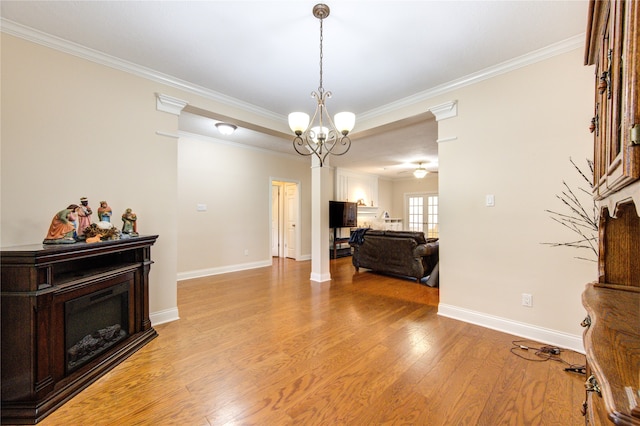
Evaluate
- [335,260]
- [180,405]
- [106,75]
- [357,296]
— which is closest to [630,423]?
[180,405]

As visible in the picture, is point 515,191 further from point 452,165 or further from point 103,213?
point 103,213

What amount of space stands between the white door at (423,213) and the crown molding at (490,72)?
6.14 m

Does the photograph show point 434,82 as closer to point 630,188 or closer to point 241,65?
point 241,65

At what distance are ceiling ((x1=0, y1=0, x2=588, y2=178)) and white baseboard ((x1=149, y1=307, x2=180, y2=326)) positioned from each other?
8.29 feet

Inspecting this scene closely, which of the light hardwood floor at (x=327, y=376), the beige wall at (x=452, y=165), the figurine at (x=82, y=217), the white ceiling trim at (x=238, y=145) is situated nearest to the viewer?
the light hardwood floor at (x=327, y=376)

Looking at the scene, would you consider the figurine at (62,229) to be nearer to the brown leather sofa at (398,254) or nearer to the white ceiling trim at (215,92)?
the white ceiling trim at (215,92)

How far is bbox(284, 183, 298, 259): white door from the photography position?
668 cm

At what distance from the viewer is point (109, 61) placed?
2.48 m

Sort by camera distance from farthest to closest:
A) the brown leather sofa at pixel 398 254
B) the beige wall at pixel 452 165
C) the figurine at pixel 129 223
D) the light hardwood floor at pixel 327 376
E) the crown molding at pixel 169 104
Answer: the brown leather sofa at pixel 398 254, the crown molding at pixel 169 104, the figurine at pixel 129 223, the beige wall at pixel 452 165, the light hardwood floor at pixel 327 376

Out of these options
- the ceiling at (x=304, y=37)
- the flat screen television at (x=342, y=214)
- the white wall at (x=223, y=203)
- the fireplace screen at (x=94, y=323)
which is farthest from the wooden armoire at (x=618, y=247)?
the flat screen television at (x=342, y=214)

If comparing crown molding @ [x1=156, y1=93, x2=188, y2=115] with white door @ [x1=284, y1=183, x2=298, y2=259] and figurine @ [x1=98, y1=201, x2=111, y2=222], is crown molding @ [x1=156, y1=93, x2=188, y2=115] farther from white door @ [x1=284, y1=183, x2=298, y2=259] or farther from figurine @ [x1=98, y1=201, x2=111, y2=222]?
white door @ [x1=284, y1=183, x2=298, y2=259]

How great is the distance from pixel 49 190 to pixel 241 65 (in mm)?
2005

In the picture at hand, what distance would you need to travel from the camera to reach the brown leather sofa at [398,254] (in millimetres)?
4414

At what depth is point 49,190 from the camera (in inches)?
86.3
